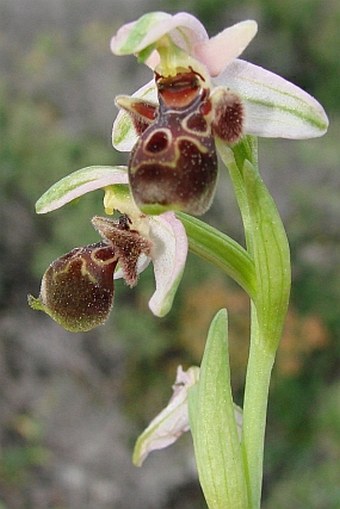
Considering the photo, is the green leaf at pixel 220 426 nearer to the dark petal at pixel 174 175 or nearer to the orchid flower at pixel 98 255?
the orchid flower at pixel 98 255

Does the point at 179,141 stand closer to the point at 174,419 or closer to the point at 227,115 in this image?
the point at 227,115

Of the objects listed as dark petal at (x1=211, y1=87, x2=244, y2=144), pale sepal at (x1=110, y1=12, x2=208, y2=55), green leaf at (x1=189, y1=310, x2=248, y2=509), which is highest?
pale sepal at (x1=110, y1=12, x2=208, y2=55)

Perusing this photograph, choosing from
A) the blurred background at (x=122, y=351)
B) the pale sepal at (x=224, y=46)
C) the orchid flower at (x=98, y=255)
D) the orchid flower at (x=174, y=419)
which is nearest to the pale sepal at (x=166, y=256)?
the orchid flower at (x=98, y=255)

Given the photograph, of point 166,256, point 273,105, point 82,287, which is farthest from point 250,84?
point 82,287

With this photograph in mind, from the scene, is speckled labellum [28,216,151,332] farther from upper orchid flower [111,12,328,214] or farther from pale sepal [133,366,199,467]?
pale sepal [133,366,199,467]

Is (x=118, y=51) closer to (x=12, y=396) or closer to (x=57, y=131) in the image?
(x=12, y=396)

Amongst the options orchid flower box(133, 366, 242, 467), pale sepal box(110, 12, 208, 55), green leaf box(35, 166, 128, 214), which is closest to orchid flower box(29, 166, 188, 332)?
green leaf box(35, 166, 128, 214)
